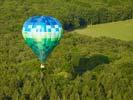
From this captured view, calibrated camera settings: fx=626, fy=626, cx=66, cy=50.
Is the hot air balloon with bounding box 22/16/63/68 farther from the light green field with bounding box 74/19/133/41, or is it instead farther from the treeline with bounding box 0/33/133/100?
the light green field with bounding box 74/19/133/41

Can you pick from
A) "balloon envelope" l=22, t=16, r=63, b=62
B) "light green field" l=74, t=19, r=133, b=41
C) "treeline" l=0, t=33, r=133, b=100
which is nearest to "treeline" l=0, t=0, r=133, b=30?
"light green field" l=74, t=19, r=133, b=41

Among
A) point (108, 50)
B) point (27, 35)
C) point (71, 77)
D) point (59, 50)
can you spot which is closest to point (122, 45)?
point (108, 50)

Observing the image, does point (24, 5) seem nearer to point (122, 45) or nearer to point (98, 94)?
point (122, 45)

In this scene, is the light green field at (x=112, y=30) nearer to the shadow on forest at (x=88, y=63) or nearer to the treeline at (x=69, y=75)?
the treeline at (x=69, y=75)

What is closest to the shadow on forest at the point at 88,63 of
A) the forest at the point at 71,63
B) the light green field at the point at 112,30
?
the forest at the point at 71,63

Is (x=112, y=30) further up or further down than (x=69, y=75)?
further down

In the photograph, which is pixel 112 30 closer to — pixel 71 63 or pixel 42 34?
pixel 71 63

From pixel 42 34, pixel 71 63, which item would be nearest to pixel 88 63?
pixel 71 63
